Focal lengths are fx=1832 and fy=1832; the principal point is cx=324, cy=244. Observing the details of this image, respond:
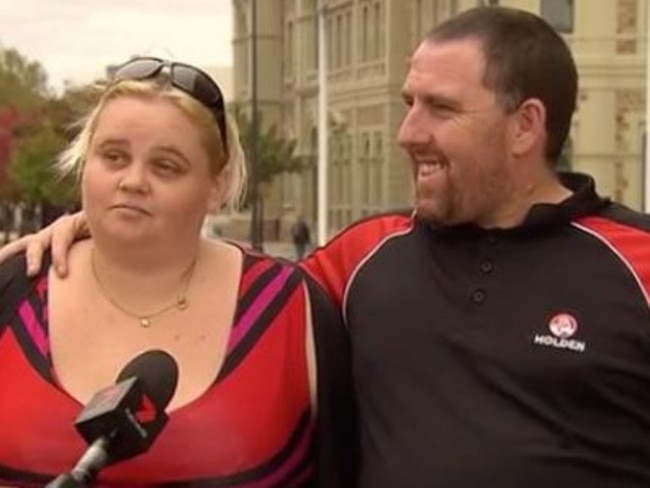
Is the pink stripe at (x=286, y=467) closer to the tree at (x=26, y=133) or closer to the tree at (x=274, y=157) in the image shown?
the tree at (x=26, y=133)

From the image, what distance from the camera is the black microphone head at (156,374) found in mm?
3014

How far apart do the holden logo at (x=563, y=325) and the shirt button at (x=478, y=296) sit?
155 millimetres

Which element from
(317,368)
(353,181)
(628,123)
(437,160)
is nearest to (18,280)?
(317,368)

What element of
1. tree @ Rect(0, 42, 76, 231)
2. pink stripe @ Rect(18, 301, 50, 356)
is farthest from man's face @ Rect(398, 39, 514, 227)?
tree @ Rect(0, 42, 76, 231)

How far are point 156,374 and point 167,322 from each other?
623mm

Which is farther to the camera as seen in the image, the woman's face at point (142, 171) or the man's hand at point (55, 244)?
the man's hand at point (55, 244)

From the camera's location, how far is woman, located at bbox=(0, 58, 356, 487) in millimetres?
3566

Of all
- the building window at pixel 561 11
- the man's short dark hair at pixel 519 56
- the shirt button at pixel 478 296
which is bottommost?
the shirt button at pixel 478 296

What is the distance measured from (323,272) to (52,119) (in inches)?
2344

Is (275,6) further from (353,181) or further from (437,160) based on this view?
(437,160)

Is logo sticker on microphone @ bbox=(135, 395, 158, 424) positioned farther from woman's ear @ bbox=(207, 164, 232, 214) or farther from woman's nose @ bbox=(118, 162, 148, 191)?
woman's ear @ bbox=(207, 164, 232, 214)

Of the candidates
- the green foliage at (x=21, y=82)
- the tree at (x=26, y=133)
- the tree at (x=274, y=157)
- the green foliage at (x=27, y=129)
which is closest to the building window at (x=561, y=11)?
the green foliage at (x=27, y=129)

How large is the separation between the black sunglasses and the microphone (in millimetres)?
862

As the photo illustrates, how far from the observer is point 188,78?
3.71m
